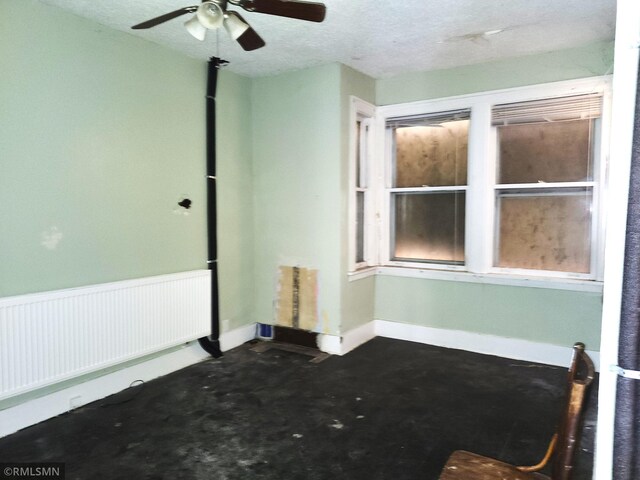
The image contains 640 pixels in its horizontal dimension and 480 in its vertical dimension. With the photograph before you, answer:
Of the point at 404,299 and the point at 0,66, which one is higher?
the point at 0,66

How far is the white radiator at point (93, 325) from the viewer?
2592 millimetres

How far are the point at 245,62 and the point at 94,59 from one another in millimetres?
1339

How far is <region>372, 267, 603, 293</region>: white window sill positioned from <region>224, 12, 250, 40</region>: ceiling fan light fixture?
253 cm

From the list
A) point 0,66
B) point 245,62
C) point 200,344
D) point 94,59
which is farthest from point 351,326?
point 0,66

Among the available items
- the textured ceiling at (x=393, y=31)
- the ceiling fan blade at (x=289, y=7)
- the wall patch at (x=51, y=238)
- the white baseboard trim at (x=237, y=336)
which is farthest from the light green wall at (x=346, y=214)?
the wall patch at (x=51, y=238)

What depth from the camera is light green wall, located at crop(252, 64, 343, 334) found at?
13.4 feet

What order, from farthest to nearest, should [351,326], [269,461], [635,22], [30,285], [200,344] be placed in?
1. [351,326]
2. [200,344]
3. [30,285]
4. [269,461]
5. [635,22]

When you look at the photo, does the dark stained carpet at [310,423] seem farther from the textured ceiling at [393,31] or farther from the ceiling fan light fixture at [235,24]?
the textured ceiling at [393,31]

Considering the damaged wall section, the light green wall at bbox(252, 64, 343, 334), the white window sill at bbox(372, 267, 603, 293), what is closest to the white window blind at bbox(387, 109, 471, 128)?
the light green wall at bbox(252, 64, 343, 334)

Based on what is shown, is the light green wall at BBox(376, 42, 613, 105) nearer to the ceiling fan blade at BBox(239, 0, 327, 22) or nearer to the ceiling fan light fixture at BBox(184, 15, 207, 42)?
the ceiling fan blade at BBox(239, 0, 327, 22)

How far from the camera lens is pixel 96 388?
314 cm

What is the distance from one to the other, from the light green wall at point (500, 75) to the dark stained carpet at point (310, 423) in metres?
2.57

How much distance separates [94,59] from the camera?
308cm

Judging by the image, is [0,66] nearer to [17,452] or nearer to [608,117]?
[17,452]
